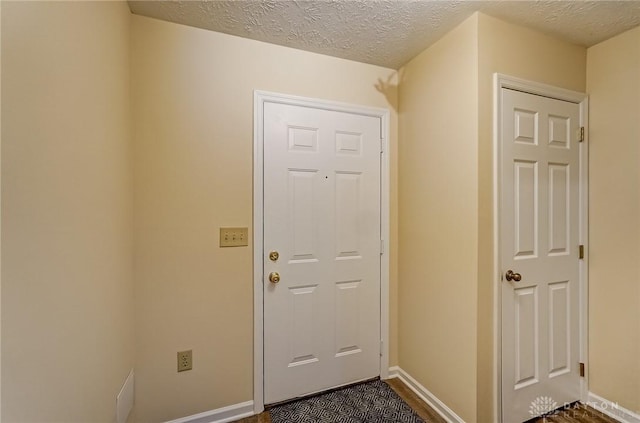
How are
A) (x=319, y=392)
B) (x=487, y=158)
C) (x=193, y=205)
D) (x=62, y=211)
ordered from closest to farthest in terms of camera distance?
1. (x=62, y=211)
2. (x=487, y=158)
3. (x=193, y=205)
4. (x=319, y=392)

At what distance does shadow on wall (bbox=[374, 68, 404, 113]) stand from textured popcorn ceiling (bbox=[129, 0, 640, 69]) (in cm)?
32

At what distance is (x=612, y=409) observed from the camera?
1.67m

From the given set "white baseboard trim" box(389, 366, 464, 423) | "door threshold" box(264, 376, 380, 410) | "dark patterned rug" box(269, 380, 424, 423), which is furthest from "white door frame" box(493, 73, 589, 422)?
"door threshold" box(264, 376, 380, 410)

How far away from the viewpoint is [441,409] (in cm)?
170

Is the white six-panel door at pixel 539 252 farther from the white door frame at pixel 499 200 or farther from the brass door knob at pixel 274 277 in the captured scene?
the brass door knob at pixel 274 277

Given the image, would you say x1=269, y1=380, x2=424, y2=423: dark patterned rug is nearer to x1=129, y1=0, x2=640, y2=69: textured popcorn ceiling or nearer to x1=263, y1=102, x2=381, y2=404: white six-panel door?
x1=263, y1=102, x2=381, y2=404: white six-panel door

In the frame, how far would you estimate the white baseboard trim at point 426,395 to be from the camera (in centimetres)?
164

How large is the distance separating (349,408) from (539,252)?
1584mm

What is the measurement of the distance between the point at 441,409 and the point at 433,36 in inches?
95.5

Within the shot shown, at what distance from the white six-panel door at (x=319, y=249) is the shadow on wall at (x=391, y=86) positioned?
230 millimetres

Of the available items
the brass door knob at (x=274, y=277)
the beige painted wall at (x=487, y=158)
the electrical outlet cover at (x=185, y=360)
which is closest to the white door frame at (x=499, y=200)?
the beige painted wall at (x=487, y=158)

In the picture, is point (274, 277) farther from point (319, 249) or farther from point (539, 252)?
point (539, 252)

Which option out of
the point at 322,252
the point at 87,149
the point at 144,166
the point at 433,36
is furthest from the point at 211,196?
the point at 433,36

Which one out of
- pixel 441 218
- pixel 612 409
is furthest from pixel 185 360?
pixel 612 409
